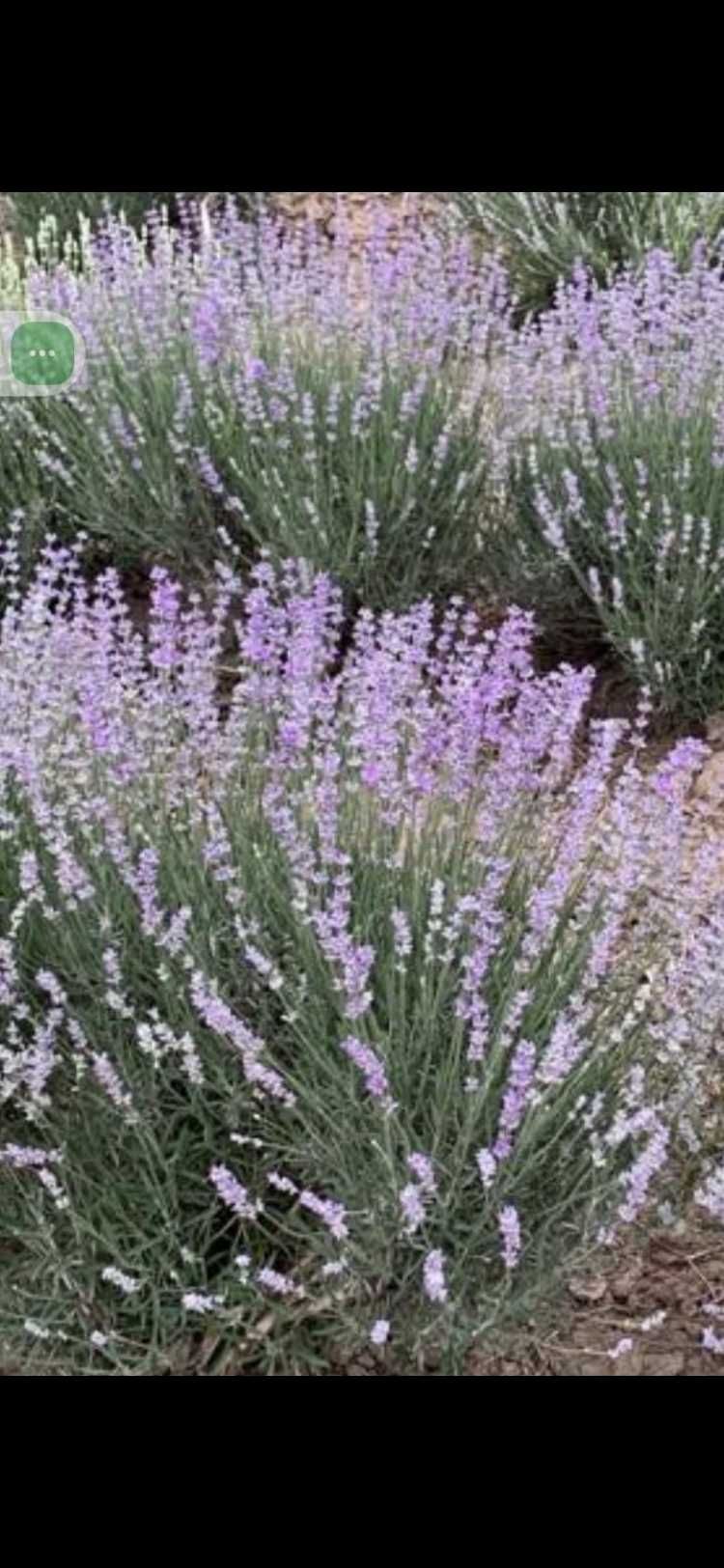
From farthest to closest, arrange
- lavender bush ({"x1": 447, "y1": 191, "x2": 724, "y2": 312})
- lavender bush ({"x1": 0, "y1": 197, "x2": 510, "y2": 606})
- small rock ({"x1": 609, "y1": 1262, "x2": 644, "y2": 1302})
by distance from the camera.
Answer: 1. lavender bush ({"x1": 447, "y1": 191, "x2": 724, "y2": 312})
2. lavender bush ({"x1": 0, "y1": 197, "x2": 510, "y2": 606})
3. small rock ({"x1": 609, "y1": 1262, "x2": 644, "y2": 1302})

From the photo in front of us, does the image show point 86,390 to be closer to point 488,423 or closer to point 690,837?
point 488,423

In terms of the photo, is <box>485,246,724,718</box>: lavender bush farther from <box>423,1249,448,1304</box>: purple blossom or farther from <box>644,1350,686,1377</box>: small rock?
<box>423,1249,448,1304</box>: purple blossom

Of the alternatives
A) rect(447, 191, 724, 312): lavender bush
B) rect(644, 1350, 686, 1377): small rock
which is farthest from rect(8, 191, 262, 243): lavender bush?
rect(644, 1350, 686, 1377): small rock

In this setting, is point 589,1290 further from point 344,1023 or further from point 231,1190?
point 231,1190

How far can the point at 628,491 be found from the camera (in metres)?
3.88

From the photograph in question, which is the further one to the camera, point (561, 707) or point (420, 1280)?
point (561, 707)

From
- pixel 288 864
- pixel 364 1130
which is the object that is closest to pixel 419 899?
pixel 288 864

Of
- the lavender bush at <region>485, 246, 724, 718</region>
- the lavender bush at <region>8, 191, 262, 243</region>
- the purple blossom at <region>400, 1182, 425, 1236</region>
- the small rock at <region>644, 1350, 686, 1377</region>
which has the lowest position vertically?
the small rock at <region>644, 1350, 686, 1377</region>

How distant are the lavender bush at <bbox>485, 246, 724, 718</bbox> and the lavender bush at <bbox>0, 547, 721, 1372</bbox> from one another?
1.05 m

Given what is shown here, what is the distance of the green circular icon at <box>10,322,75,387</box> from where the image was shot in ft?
14.5

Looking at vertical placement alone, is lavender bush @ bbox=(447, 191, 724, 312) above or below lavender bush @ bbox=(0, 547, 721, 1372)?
above

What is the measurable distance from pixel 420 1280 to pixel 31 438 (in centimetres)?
302

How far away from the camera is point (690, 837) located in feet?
11.1

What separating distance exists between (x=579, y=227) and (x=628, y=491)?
2.60 meters
